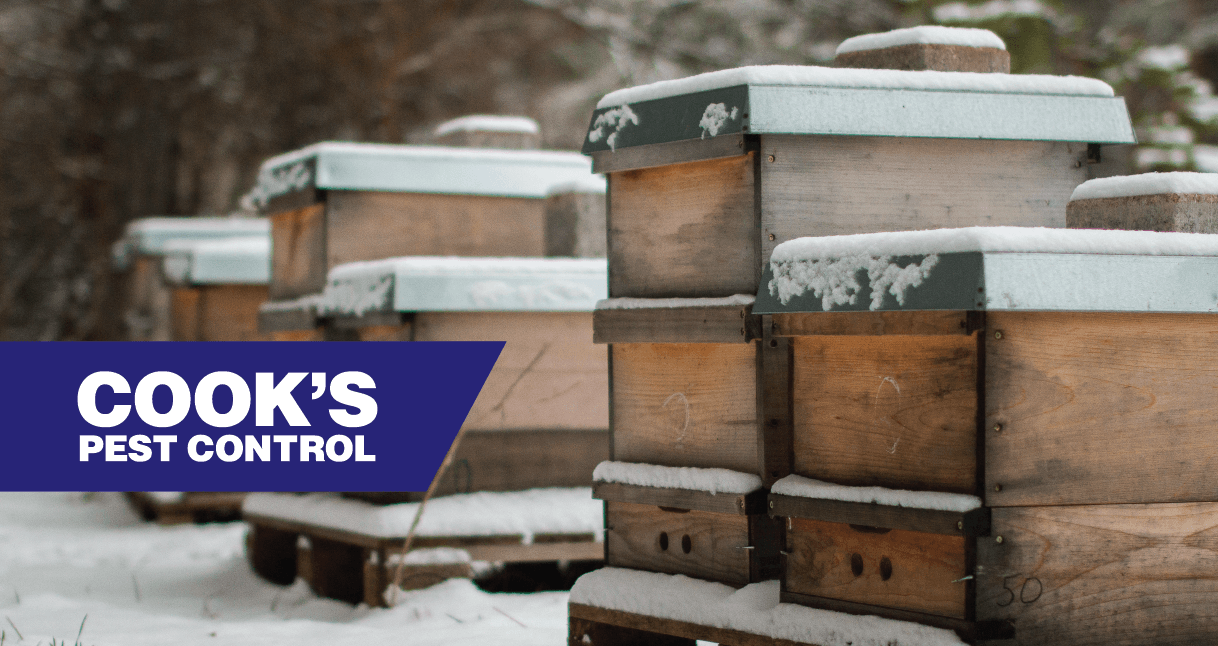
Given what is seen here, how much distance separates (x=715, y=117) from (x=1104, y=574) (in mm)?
1634

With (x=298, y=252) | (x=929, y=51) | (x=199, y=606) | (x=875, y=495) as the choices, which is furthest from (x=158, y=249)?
(x=875, y=495)

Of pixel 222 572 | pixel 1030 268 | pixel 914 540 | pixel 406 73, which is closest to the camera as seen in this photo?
pixel 1030 268

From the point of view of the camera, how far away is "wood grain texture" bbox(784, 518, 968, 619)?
10.0 feet

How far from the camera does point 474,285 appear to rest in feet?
17.8

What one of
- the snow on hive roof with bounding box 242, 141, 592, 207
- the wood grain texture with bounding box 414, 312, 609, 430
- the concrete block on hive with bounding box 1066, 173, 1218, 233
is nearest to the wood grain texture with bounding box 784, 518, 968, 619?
the concrete block on hive with bounding box 1066, 173, 1218, 233

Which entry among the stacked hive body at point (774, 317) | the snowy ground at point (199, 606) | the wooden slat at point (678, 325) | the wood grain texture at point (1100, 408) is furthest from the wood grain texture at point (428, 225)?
the wood grain texture at point (1100, 408)

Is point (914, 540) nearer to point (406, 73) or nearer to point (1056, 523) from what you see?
→ point (1056, 523)

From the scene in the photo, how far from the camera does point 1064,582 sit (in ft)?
10.0

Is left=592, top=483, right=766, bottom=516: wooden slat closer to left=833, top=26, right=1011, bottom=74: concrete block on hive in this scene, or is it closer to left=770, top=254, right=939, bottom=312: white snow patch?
left=770, top=254, right=939, bottom=312: white snow patch

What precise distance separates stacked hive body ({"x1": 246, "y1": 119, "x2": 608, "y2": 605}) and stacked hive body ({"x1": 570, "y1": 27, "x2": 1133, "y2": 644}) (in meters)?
1.43

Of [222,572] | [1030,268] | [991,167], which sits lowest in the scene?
[222,572]

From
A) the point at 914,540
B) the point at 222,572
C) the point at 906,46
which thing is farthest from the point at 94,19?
the point at 914,540

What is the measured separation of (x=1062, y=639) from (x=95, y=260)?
14.4 meters

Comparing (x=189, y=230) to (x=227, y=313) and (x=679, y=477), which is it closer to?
(x=227, y=313)
